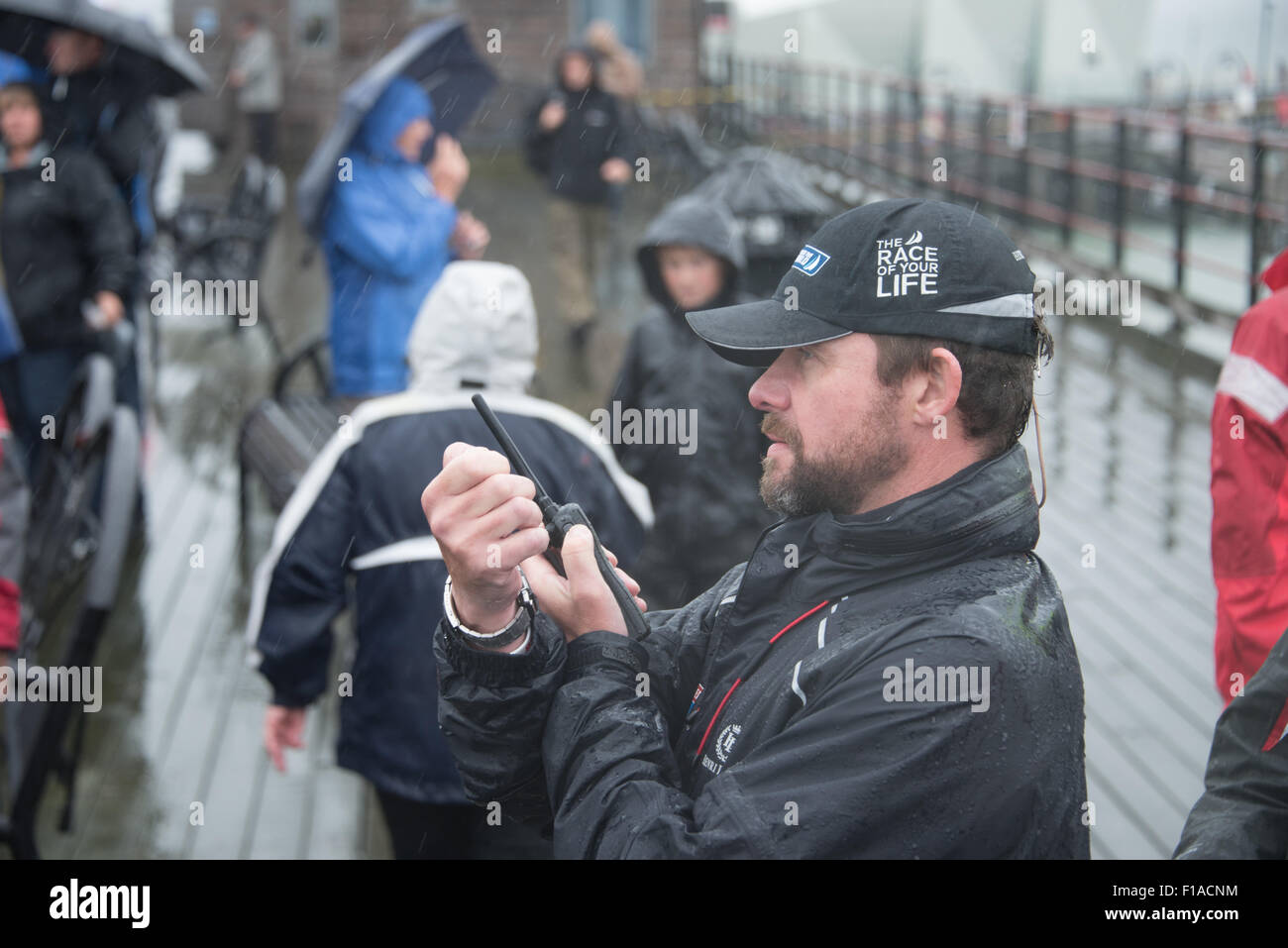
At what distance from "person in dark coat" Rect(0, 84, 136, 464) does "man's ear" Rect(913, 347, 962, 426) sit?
485 centimetres

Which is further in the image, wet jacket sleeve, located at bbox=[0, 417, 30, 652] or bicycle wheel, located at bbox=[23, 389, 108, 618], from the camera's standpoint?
bicycle wheel, located at bbox=[23, 389, 108, 618]

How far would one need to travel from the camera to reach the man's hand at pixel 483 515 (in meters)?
1.39

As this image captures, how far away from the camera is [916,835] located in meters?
1.34

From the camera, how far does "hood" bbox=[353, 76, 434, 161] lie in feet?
17.9

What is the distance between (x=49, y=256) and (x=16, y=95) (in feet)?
2.15

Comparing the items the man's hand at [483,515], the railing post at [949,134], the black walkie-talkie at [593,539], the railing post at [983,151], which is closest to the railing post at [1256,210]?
the railing post at [983,151]

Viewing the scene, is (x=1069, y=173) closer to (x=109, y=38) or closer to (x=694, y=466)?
(x=109, y=38)

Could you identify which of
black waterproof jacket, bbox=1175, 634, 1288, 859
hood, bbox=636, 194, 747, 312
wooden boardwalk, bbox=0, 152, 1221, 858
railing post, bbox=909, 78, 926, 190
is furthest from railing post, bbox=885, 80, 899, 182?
black waterproof jacket, bbox=1175, 634, 1288, 859

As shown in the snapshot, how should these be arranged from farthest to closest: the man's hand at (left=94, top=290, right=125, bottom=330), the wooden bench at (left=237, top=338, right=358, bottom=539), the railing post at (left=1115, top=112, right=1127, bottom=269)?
the railing post at (left=1115, top=112, right=1127, bottom=269), the man's hand at (left=94, top=290, right=125, bottom=330), the wooden bench at (left=237, top=338, right=358, bottom=539)

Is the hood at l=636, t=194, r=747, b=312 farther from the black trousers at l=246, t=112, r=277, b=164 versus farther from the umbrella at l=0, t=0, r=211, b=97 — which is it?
the black trousers at l=246, t=112, r=277, b=164

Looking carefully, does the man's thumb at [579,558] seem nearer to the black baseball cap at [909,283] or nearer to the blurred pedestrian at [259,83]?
the black baseball cap at [909,283]

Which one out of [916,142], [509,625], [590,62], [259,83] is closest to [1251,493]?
[509,625]

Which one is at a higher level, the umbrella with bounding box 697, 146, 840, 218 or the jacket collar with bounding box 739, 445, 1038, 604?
the umbrella with bounding box 697, 146, 840, 218

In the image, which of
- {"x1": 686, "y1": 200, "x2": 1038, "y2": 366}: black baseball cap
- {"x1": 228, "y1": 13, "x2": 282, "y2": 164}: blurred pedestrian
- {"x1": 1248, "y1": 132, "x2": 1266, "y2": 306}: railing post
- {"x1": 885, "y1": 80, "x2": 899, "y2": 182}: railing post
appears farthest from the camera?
{"x1": 228, "y1": 13, "x2": 282, "y2": 164}: blurred pedestrian
